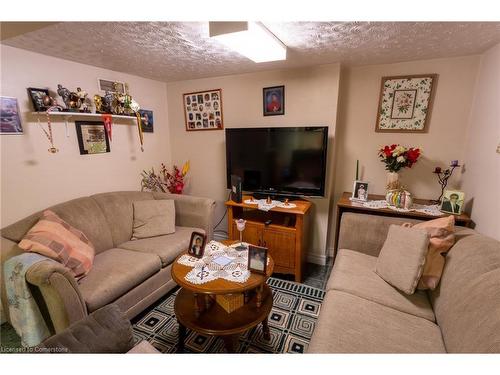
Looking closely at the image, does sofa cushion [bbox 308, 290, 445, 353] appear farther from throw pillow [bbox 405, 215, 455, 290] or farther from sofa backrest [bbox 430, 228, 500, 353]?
throw pillow [bbox 405, 215, 455, 290]

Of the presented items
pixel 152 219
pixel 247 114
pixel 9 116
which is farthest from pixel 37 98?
pixel 247 114

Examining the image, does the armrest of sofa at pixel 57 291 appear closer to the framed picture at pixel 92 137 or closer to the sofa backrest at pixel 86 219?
the sofa backrest at pixel 86 219

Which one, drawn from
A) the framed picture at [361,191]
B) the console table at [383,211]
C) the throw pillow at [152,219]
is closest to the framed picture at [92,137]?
the throw pillow at [152,219]

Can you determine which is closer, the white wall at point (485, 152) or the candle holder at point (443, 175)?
the white wall at point (485, 152)

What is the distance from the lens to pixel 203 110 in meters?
2.94

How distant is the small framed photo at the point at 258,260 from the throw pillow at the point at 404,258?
2.68 ft

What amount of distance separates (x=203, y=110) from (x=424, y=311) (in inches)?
112

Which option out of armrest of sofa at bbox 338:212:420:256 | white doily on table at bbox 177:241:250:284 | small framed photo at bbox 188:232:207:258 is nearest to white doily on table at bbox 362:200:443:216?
armrest of sofa at bbox 338:212:420:256

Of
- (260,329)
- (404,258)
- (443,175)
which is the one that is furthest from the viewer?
(443,175)

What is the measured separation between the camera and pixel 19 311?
1409mm

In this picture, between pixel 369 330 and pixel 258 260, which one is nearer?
pixel 369 330

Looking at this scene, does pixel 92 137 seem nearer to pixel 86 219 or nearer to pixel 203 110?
pixel 86 219

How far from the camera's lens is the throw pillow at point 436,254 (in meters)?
1.37

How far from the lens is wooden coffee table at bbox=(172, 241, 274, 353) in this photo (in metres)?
1.36
